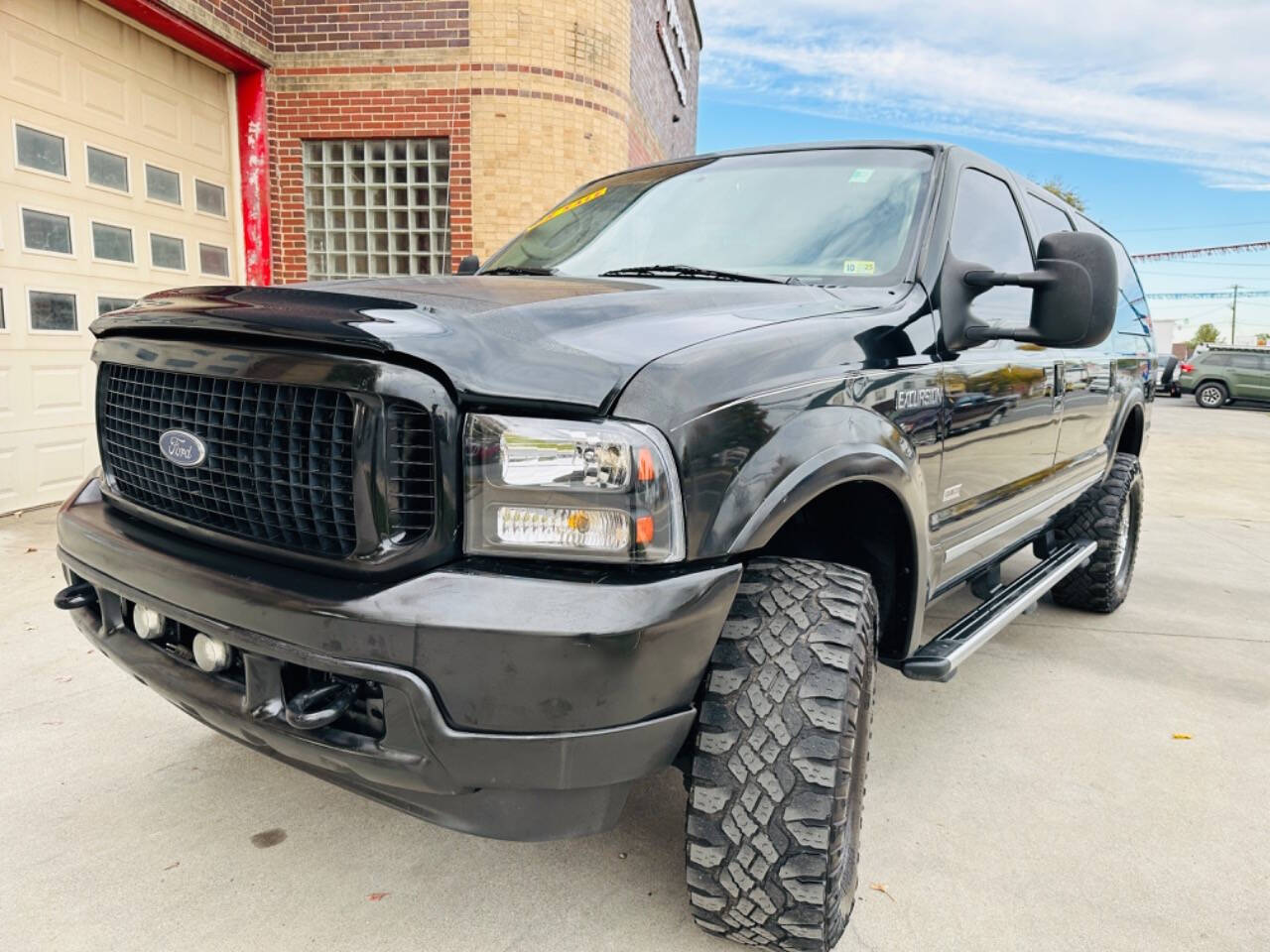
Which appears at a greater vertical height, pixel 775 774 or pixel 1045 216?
pixel 1045 216

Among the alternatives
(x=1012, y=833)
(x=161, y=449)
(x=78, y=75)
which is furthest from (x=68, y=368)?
(x=1012, y=833)

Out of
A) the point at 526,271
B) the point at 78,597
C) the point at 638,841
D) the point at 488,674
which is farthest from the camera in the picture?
the point at 526,271

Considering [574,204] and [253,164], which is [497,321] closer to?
[574,204]

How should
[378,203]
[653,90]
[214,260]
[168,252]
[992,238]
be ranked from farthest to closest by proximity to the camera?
[653,90], [378,203], [214,260], [168,252], [992,238]

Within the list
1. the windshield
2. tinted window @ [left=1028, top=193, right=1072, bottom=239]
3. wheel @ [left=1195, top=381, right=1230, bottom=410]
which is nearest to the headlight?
the windshield

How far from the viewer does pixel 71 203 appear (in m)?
6.28

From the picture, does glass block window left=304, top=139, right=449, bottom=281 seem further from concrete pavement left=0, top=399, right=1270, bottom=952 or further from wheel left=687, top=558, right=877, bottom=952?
wheel left=687, top=558, right=877, bottom=952

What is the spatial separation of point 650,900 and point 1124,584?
3660 mm

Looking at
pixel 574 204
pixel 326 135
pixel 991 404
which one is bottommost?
pixel 991 404

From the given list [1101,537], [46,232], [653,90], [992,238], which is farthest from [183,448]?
[653,90]

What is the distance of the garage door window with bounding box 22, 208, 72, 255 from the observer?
19.5 ft

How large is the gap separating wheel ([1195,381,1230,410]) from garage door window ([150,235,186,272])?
25465mm

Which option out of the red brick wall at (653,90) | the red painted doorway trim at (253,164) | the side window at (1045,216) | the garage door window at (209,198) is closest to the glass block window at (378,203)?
the red painted doorway trim at (253,164)

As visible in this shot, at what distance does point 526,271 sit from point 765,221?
0.76m
